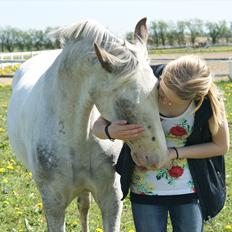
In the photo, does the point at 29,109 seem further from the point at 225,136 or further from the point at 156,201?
the point at 225,136

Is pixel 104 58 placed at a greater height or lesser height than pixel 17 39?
greater

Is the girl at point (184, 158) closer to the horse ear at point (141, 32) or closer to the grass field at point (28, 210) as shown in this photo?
the horse ear at point (141, 32)

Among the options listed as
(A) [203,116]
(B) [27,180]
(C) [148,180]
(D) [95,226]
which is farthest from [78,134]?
(B) [27,180]

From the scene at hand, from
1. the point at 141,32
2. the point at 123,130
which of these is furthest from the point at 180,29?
the point at 123,130

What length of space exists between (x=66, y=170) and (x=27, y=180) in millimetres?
3111

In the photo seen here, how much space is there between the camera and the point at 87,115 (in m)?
3.24

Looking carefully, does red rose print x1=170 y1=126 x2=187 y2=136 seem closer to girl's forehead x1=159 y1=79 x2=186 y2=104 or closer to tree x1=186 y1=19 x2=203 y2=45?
girl's forehead x1=159 y1=79 x2=186 y2=104

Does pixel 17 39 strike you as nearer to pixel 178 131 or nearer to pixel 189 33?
Result: pixel 189 33

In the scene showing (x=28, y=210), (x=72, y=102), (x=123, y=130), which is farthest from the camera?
(x=28, y=210)

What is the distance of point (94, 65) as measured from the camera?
2881 mm

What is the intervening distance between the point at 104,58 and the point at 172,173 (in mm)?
996

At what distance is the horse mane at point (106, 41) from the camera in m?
2.71

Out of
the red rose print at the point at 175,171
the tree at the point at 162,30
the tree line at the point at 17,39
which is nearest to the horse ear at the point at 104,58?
the red rose print at the point at 175,171

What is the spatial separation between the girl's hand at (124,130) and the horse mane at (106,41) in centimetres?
29
